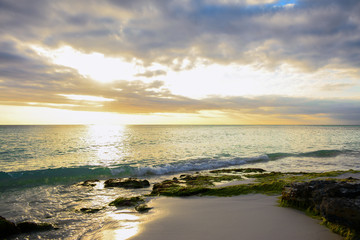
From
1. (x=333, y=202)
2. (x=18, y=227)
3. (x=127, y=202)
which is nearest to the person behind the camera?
(x=333, y=202)

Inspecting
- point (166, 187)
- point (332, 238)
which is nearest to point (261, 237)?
point (332, 238)

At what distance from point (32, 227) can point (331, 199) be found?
960 cm

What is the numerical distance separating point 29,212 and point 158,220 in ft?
22.9

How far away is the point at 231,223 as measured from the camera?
582cm

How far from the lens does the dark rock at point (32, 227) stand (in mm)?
6844

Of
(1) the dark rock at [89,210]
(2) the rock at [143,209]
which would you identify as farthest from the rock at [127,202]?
(2) the rock at [143,209]

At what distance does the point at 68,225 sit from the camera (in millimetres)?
7422

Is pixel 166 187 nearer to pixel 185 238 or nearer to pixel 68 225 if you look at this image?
pixel 68 225

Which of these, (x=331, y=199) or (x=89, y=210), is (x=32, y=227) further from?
(x=331, y=199)

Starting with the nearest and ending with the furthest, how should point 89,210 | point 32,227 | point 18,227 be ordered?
1. point 18,227
2. point 32,227
3. point 89,210

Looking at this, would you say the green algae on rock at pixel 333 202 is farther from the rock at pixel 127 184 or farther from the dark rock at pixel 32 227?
the rock at pixel 127 184

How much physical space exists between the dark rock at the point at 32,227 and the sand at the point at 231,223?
3.77 metres

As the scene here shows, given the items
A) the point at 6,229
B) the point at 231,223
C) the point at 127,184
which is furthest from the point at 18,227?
the point at 231,223

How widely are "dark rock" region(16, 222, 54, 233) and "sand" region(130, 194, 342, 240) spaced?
12.4 feet
